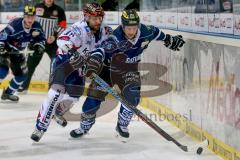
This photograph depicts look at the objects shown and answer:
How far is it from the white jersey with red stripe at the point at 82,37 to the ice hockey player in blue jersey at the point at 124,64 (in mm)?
74

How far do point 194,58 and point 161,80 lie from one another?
1.07 meters

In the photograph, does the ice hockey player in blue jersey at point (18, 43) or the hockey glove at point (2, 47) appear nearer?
the hockey glove at point (2, 47)

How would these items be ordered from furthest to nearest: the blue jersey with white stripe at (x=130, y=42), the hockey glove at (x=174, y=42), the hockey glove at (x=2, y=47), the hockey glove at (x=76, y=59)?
the hockey glove at (x=2, y=47)
the hockey glove at (x=174, y=42)
the blue jersey with white stripe at (x=130, y=42)
the hockey glove at (x=76, y=59)

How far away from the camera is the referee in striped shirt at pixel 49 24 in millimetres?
6367

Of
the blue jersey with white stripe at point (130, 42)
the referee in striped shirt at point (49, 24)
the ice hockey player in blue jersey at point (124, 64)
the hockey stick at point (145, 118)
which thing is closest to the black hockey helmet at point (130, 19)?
the ice hockey player in blue jersey at point (124, 64)

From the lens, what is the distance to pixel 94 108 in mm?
3990

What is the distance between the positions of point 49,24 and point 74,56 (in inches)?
112

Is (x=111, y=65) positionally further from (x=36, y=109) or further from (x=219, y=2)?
(x=36, y=109)

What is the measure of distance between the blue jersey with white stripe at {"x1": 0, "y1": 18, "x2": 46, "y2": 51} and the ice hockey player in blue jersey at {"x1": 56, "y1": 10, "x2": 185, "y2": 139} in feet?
5.85

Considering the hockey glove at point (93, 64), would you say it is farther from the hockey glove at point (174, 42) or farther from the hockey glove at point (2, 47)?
the hockey glove at point (2, 47)

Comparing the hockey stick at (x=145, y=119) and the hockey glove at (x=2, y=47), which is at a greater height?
the hockey glove at (x=2, y=47)

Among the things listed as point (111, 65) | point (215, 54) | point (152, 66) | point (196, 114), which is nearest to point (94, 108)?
point (111, 65)

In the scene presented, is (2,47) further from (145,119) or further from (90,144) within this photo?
(145,119)

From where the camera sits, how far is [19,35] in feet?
18.5
